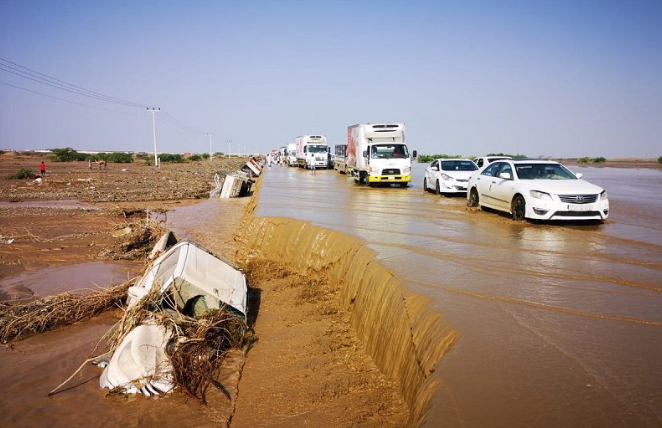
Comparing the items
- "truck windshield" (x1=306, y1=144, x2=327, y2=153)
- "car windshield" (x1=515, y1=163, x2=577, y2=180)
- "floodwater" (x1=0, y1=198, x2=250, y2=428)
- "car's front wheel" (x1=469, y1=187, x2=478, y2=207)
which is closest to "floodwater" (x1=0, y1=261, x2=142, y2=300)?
"floodwater" (x1=0, y1=198, x2=250, y2=428)

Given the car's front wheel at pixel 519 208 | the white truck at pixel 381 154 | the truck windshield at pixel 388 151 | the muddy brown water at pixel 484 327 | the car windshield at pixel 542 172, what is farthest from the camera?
the truck windshield at pixel 388 151

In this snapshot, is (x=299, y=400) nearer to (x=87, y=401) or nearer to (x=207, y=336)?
(x=207, y=336)

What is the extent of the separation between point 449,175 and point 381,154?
449 cm

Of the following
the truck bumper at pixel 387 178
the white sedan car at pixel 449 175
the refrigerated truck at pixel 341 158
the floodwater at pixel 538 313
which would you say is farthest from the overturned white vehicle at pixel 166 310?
the refrigerated truck at pixel 341 158

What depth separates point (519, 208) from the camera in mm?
11938

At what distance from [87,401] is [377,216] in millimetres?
8690

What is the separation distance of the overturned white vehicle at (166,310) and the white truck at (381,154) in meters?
15.1

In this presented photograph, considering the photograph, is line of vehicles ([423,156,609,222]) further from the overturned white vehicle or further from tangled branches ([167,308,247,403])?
tangled branches ([167,308,247,403])

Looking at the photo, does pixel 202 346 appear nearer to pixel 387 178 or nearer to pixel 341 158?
pixel 387 178

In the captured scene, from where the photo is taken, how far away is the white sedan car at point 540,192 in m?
11.0

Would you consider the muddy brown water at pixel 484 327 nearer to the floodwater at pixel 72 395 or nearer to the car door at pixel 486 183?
the floodwater at pixel 72 395

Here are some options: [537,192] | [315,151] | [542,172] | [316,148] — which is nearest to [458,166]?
[542,172]

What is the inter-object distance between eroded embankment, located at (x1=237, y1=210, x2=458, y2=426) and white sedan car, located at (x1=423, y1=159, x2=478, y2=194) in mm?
9589

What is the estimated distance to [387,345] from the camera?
5.37 metres
